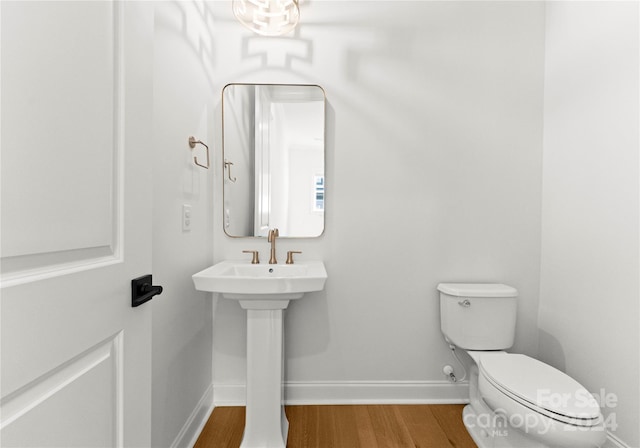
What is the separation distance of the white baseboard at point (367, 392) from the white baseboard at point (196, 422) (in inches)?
3.6

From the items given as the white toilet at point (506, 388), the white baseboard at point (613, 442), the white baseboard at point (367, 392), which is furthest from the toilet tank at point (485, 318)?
the white baseboard at point (613, 442)

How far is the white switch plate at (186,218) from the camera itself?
5.10 ft

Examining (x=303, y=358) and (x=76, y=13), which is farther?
(x=303, y=358)

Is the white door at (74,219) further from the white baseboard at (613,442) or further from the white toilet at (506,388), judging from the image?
the white baseboard at (613,442)

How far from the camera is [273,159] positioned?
1968 mm

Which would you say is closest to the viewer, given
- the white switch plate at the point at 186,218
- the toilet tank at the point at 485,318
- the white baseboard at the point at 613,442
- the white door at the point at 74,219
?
the white door at the point at 74,219

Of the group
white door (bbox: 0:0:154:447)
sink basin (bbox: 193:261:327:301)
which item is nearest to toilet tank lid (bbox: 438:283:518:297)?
sink basin (bbox: 193:261:327:301)

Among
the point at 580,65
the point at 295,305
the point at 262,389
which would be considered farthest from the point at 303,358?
the point at 580,65

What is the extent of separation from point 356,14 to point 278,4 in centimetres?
A: 46

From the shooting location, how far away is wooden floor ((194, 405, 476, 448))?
63.7 inches

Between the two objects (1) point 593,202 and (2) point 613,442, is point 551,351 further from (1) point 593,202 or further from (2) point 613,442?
(1) point 593,202

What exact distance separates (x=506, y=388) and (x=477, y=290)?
574mm

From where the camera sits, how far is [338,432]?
170 centimetres

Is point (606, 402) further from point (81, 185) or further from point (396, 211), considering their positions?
point (81, 185)
